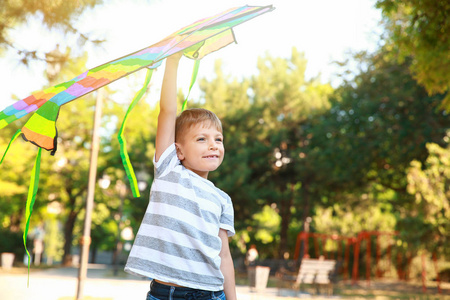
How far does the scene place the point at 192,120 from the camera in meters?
2.22

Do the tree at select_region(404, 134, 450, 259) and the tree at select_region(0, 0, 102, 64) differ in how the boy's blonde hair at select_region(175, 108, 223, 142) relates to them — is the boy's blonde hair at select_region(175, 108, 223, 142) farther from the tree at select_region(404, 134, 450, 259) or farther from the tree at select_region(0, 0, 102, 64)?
the tree at select_region(404, 134, 450, 259)

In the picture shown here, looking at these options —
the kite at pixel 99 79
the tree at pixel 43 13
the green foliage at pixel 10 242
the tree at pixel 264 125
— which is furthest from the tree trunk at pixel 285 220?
the kite at pixel 99 79

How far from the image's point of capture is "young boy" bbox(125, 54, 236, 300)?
1984mm

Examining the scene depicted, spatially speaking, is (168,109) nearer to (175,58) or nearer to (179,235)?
(175,58)

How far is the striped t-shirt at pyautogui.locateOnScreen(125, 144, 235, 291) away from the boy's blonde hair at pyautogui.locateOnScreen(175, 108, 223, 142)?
146 mm

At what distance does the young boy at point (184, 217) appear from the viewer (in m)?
1.98

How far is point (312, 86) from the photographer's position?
26.9 m

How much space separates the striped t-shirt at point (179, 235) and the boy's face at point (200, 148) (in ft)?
0.25

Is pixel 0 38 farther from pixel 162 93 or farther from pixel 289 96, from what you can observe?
pixel 289 96

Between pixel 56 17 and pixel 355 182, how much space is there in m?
20.0

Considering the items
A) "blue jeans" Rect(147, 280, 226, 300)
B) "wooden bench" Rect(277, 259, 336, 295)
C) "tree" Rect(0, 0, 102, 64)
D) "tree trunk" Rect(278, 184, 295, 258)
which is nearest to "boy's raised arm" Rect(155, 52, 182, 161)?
"blue jeans" Rect(147, 280, 226, 300)

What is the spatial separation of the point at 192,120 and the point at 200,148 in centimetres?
13

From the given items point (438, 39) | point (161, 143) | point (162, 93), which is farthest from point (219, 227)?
point (438, 39)

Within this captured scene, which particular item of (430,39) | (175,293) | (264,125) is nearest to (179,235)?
(175,293)
